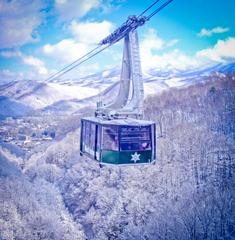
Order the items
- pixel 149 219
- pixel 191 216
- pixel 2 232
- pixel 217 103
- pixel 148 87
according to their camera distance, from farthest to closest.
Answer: pixel 148 87 < pixel 217 103 < pixel 2 232 < pixel 149 219 < pixel 191 216

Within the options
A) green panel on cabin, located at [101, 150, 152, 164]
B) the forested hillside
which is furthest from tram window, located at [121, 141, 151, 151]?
the forested hillside

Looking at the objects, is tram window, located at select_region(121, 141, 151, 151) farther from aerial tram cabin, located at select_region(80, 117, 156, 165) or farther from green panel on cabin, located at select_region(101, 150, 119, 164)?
green panel on cabin, located at select_region(101, 150, 119, 164)

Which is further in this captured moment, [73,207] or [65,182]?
[65,182]

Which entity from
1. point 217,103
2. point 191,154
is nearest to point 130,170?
point 191,154

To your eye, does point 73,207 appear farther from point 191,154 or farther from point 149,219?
point 191,154

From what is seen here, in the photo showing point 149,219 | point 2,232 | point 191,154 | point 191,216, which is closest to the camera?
point 191,216

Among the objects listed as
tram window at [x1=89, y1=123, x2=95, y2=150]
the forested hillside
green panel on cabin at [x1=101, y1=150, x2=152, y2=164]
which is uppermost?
tram window at [x1=89, y1=123, x2=95, y2=150]
